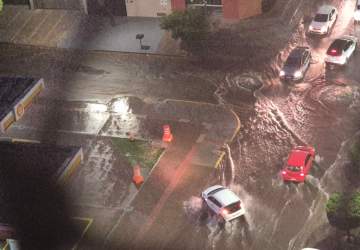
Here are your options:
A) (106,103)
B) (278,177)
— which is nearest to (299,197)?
(278,177)

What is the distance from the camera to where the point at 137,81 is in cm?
4784

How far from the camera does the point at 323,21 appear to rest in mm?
50594

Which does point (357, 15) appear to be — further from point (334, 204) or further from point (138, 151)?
point (334, 204)

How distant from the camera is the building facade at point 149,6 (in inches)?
2106

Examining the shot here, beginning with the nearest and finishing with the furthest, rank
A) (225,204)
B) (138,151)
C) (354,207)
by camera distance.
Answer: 1. (354,207)
2. (225,204)
3. (138,151)

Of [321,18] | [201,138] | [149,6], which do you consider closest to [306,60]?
[321,18]

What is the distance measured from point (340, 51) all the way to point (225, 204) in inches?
719

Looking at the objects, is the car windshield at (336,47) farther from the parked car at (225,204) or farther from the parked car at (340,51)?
the parked car at (225,204)

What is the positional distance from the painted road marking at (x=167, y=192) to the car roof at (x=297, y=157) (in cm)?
602

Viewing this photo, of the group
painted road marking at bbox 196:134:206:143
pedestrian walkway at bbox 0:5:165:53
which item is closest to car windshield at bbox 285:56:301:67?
painted road marking at bbox 196:134:206:143

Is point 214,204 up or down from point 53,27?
up

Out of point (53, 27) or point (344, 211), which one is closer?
point (344, 211)

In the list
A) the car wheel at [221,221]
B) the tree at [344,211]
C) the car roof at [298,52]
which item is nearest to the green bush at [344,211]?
the tree at [344,211]

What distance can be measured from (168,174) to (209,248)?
21.9 feet
